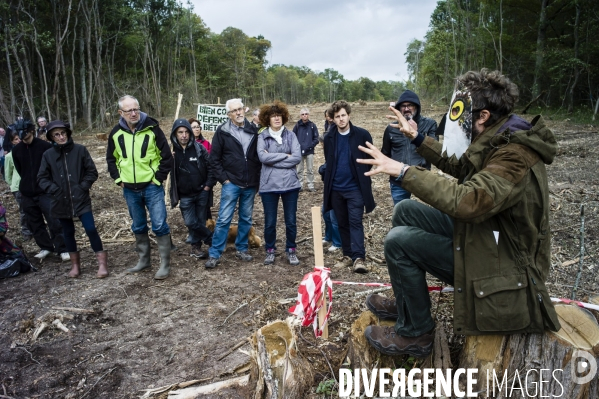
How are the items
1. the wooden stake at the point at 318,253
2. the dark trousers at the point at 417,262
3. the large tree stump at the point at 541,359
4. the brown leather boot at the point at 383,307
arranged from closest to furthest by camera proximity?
the large tree stump at the point at 541,359 < the dark trousers at the point at 417,262 < the brown leather boot at the point at 383,307 < the wooden stake at the point at 318,253

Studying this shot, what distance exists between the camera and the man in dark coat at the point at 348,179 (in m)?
5.26

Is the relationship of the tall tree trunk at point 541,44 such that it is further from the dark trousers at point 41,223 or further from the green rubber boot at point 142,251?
the dark trousers at point 41,223

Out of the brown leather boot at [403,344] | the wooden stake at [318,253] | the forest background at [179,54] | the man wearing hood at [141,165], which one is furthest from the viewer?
the forest background at [179,54]

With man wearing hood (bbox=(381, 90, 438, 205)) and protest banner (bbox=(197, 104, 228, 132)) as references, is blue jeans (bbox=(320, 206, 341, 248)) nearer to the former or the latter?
man wearing hood (bbox=(381, 90, 438, 205))

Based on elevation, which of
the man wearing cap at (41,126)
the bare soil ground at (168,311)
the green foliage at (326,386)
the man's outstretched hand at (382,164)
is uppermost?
the man wearing cap at (41,126)

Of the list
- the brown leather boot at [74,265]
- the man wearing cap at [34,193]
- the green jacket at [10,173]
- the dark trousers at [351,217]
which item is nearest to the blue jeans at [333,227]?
the dark trousers at [351,217]

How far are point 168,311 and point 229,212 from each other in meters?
1.69

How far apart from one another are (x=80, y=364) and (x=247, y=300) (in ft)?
5.69

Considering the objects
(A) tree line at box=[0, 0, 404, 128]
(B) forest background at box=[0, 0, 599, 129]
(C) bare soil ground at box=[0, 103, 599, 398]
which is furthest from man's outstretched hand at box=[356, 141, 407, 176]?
(A) tree line at box=[0, 0, 404, 128]

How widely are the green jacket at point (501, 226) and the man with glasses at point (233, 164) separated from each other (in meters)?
3.66

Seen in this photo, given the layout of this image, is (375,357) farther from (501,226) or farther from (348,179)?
(348,179)

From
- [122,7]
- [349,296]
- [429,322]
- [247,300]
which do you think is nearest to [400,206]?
[429,322]

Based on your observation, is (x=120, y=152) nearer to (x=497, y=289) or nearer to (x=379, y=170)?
(x=379, y=170)

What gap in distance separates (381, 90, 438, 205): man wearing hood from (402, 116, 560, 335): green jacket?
9.75 feet
